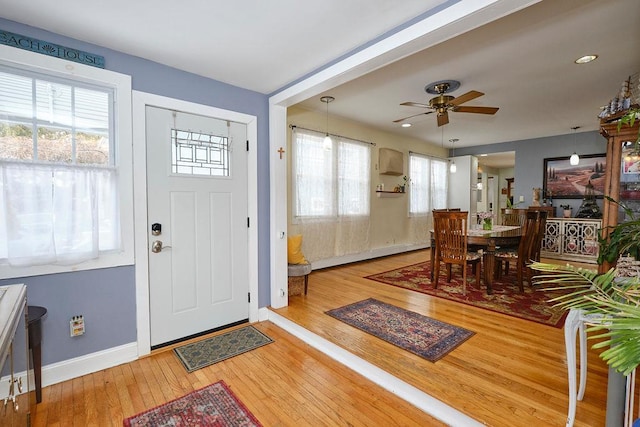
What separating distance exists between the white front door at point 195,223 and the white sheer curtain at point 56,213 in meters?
0.32

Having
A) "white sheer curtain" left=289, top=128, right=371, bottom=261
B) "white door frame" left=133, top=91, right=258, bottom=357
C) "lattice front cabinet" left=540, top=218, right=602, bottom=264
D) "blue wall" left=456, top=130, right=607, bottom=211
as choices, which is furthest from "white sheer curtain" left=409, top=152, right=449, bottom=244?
"white door frame" left=133, top=91, right=258, bottom=357

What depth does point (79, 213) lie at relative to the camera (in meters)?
2.21

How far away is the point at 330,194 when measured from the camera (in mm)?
4938

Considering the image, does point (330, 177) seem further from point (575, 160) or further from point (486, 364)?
→ point (575, 160)

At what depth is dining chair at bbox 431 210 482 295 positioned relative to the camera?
3590mm

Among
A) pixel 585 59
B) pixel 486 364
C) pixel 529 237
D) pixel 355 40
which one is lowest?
pixel 486 364

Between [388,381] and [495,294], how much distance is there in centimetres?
240

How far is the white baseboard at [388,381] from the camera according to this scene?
69.4 inches

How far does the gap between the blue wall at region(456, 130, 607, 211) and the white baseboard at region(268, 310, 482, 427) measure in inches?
240

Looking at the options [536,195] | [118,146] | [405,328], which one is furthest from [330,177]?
[536,195]

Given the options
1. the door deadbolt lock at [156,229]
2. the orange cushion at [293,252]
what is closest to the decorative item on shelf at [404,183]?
the orange cushion at [293,252]

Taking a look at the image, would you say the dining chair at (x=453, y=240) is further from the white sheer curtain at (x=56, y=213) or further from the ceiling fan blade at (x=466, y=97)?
the white sheer curtain at (x=56, y=213)

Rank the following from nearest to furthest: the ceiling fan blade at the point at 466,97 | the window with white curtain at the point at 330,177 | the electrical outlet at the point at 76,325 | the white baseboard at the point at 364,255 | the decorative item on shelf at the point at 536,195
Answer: the electrical outlet at the point at 76,325, the ceiling fan blade at the point at 466,97, the window with white curtain at the point at 330,177, the white baseboard at the point at 364,255, the decorative item on shelf at the point at 536,195

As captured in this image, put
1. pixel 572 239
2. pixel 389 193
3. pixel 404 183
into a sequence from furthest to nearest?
pixel 404 183, pixel 389 193, pixel 572 239
